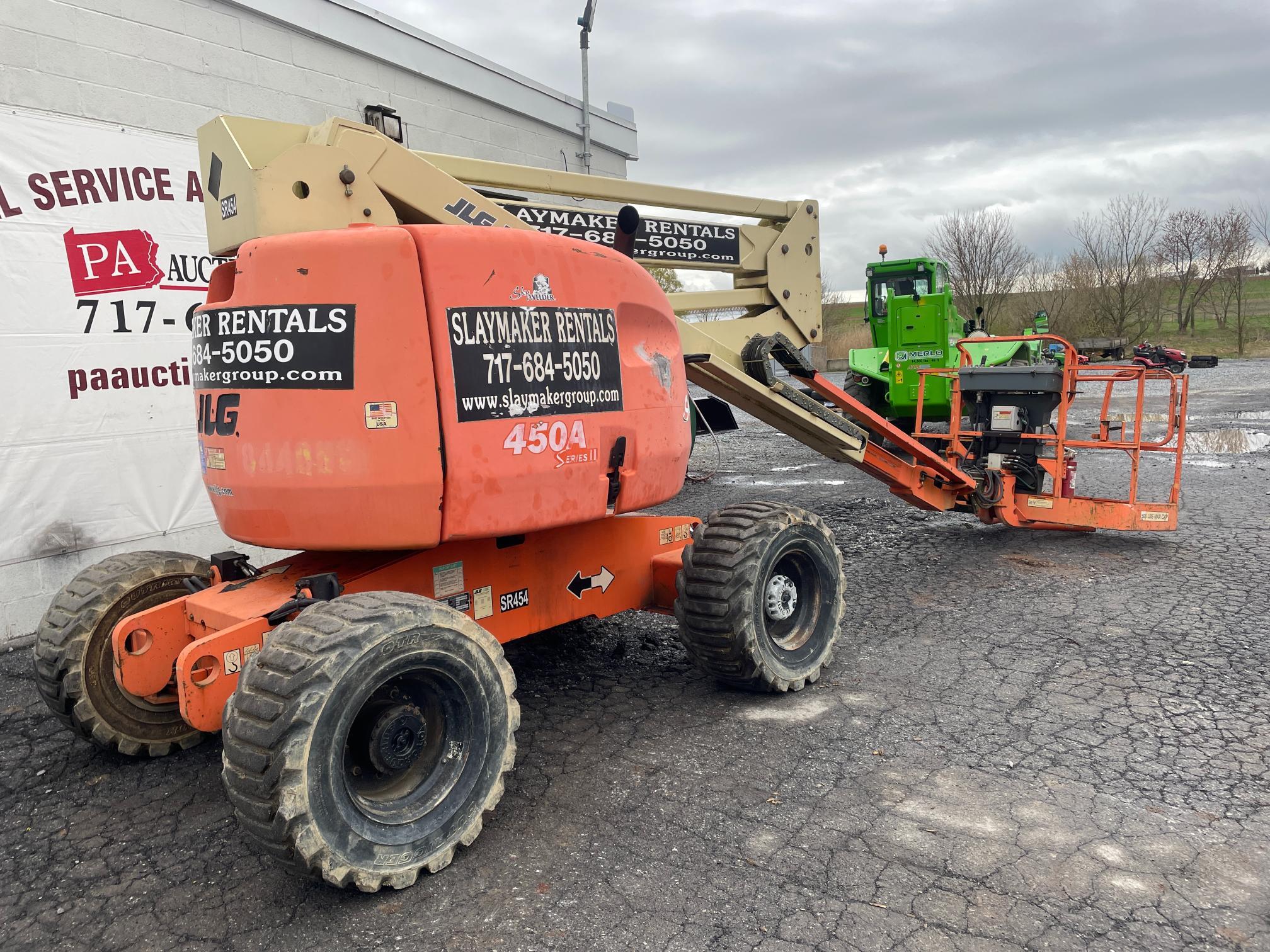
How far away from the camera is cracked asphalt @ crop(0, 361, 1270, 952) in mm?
2699

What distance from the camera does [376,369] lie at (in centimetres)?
315

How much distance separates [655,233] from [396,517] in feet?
8.14

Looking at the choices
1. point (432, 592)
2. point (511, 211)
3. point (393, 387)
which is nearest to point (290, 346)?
point (393, 387)

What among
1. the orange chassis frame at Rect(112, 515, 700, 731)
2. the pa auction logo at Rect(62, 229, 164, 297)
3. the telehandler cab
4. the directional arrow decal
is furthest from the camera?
the pa auction logo at Rect(62, 229, 164, 297)

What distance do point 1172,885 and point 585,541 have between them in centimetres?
257

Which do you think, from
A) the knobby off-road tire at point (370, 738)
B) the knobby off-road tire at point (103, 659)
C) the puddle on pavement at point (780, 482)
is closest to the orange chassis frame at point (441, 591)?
the knobby off-road tire at point (103, 659)

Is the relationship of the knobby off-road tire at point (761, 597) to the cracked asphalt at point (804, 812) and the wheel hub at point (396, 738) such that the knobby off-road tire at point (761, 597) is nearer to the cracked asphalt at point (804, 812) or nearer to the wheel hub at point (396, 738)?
the cracked asphalt at point (804, 812)

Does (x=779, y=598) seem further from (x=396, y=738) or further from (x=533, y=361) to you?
(x=396, y=738)

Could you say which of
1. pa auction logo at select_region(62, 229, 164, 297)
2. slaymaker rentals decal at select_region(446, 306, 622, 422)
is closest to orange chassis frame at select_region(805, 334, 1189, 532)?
slaymaker rentals decal at select_region(446, 306, 622, 422)

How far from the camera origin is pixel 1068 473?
7.37 meters

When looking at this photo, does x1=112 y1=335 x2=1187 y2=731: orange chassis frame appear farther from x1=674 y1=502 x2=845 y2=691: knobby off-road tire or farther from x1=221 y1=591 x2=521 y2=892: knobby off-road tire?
x1=221 y1=591 x2=521 y2=892: knobby off-road tire

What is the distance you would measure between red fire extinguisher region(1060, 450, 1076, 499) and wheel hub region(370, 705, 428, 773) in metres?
5.81

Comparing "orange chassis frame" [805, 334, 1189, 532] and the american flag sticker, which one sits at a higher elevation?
the american flag sticker

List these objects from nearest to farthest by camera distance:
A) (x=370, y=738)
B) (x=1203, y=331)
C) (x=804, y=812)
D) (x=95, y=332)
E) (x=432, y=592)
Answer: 1. (x=370, y=738)
2. (x=804, y=812)
3. (x=432, y=592)
4. (x=95, y=332)
5. (x=1203, y=331)
